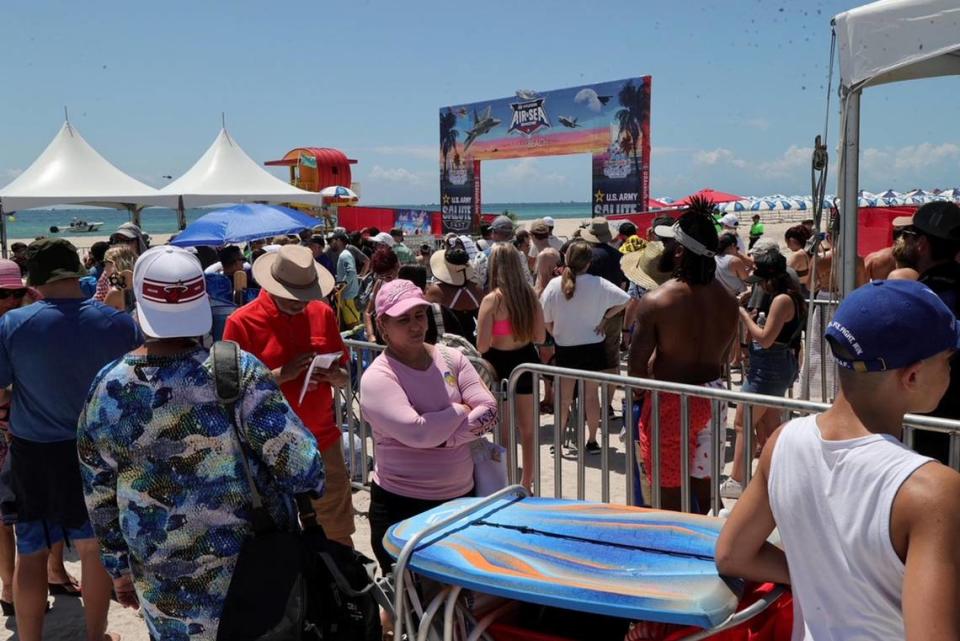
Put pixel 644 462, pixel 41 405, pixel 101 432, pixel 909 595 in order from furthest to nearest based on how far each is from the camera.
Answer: pixel 644 462, pixel 41 405, pixel 101 432, pixel 909 595

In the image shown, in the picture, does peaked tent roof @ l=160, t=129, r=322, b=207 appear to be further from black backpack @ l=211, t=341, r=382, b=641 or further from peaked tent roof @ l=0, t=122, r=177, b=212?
black backpack @ l=211, t=341, r=382, b=641

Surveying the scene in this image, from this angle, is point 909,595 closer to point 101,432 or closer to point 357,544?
point 101,432

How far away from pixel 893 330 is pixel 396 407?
2.06 metres

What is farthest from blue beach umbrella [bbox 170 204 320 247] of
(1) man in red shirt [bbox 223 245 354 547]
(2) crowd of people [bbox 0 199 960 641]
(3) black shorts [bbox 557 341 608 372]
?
(1) man in red shirt [bbox 223 245 354 547]

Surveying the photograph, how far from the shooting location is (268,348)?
388 cm

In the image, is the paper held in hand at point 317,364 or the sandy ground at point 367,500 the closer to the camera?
the paper held in hand at point 317,364

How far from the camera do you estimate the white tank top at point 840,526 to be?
5.09 ft

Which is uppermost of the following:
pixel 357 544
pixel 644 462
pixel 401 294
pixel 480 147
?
pixel 480 147

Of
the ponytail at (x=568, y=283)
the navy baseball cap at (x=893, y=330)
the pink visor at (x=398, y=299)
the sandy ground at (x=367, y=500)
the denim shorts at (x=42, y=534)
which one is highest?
the navy baseball cap at (x=893, y=330)

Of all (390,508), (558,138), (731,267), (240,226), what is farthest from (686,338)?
(558,138)

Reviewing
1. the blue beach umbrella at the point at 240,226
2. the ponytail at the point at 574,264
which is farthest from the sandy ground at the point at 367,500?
the blue beach umbrella at the point at 240,226

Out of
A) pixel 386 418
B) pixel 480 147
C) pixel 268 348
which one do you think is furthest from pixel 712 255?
pixel 480 147

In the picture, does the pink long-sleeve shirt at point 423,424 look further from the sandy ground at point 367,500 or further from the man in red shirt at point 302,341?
the sandy ground at point 367,500

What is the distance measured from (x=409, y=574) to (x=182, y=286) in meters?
1.11
